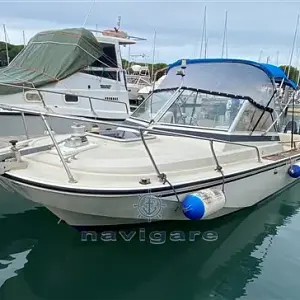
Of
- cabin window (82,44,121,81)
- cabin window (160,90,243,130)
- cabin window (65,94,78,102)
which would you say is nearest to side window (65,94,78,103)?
cabin window (65,94,78,102)

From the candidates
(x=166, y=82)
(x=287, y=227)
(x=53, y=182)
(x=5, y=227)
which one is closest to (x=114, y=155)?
(x=53, y=182)

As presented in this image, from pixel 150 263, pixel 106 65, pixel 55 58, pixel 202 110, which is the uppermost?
pixel 55 58

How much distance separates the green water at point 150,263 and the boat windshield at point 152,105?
1.82 meters

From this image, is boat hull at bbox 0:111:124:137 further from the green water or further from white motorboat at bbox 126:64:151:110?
white motorboat at bbox 126:64:151:110

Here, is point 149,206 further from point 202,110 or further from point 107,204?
point 202,110

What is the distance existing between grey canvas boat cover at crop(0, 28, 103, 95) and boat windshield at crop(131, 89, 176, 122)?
11.7 feet

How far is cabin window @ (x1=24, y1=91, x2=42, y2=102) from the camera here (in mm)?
9240

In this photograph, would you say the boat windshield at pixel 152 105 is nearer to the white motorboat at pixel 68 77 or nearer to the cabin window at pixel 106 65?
the white motorboat at pixel 68 77

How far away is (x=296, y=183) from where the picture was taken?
26.4 ft

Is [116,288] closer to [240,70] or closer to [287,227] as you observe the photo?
[287,227]

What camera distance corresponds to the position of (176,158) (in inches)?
189

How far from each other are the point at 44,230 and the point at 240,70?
3575 mm

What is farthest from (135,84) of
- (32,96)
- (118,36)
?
(32,96)

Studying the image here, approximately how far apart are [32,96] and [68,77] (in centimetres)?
94
